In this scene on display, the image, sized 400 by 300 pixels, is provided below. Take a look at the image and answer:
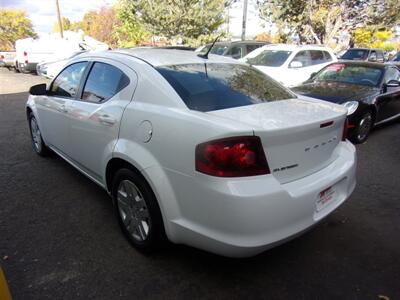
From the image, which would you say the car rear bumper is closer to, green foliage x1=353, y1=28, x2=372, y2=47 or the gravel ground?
the gravel ground

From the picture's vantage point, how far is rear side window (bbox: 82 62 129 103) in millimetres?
3016

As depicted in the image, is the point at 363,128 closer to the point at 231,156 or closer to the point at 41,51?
the point at 231,156

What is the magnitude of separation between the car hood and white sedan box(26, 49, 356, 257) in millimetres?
2499

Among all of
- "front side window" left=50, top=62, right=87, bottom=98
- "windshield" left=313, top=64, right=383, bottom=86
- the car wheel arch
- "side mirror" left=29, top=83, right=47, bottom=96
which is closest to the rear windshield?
the car wheel arch

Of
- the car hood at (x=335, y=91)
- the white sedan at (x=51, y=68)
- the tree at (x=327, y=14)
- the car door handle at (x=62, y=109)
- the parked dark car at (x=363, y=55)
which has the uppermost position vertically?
the tree at (x=327, y=14)

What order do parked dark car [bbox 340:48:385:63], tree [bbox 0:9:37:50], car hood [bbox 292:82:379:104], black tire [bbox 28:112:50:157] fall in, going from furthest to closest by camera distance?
tree [bbox 0:9:37:50] < parked dark car [bbox 340:48:385:63] < car hood [bbox 292:82:379:104] < black tire [bbox 28:112:50:157]

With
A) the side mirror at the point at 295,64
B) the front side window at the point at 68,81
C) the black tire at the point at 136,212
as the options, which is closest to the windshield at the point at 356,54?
the side mirror at the point at 295,64

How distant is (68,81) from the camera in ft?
12.8

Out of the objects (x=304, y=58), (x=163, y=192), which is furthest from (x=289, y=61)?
(x=163, y=192)

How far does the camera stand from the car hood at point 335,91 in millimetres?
5539

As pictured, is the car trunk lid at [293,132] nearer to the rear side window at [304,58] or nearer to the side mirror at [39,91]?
the side mirror at [39,91]

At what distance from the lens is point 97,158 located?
3201mm

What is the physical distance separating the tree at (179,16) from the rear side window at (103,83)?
17131 mm

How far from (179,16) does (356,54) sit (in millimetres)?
9507
